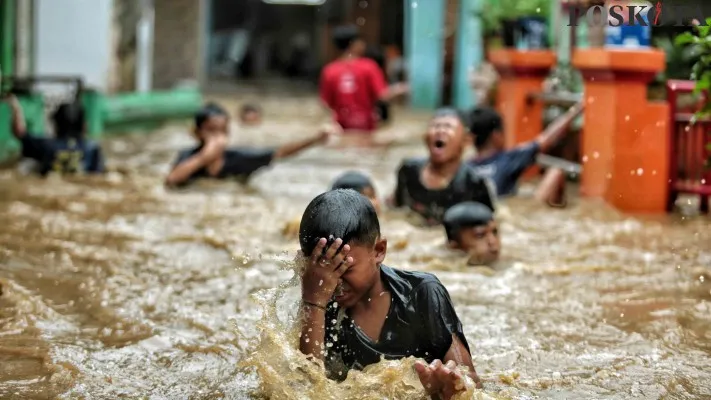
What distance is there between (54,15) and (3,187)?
547 cm

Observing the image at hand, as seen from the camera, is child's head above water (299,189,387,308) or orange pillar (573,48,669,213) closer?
child's head above water (299,189,387,308)

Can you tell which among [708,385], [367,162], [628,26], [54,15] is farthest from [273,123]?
[708,385]

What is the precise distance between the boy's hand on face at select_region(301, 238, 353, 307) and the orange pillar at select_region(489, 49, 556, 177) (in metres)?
7.85

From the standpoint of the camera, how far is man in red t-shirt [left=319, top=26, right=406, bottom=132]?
534 inches

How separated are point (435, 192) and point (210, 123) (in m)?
2.78

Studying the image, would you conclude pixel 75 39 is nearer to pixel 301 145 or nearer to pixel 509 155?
pixel 301 145

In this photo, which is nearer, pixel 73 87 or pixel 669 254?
pixel 669 254

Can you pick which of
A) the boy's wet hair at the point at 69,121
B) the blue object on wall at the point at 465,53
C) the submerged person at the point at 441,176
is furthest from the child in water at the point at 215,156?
the blue object on wall at the point at 465,53

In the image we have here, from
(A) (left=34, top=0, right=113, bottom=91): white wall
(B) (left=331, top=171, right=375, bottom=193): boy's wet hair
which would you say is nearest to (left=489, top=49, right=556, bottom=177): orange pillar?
(B) (left=331, top=171, right=375, bottom=193): boy's wet hair

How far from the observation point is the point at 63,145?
10023 millimetres

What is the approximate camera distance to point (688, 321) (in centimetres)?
520

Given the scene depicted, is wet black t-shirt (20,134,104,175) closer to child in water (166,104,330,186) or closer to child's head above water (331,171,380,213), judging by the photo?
child in water (166,104,330,186)

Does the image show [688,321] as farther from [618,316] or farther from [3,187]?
[3,187]

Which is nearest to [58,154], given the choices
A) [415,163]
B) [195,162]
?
[195,162]
